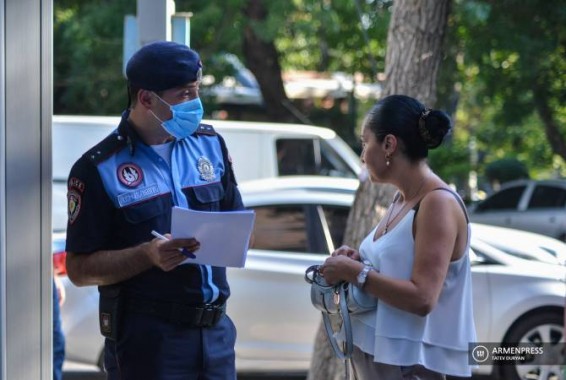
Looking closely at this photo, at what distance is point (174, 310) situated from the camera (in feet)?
9.75

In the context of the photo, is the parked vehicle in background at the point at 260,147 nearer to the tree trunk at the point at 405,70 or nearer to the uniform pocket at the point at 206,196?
the tree trunk at the point at 405,70

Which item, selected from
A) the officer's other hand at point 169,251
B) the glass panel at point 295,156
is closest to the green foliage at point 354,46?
the glass panel at point 295,156

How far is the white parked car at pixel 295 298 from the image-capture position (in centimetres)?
700

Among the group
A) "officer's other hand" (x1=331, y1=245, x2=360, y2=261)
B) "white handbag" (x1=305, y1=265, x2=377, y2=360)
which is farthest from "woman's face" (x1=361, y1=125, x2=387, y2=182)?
"white handbag" (x1=305, y1=265, x2=377, y2=360)

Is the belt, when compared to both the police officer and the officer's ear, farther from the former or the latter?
the officer's ear

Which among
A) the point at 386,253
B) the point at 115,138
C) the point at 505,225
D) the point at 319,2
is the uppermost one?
the point at 319,2

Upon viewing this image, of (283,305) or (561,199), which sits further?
(561,199)

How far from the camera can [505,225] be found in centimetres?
1513

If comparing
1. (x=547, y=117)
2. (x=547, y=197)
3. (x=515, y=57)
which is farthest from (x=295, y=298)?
(x=547, y=117)

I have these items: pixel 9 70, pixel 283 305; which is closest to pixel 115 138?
pixel 9 70

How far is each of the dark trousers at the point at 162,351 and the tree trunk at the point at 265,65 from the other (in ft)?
35.8

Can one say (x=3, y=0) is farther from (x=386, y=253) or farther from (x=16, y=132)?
(x=386, y=253)

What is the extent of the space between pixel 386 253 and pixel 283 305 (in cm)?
414

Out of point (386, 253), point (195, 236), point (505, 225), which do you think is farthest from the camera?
point (505, 225)
